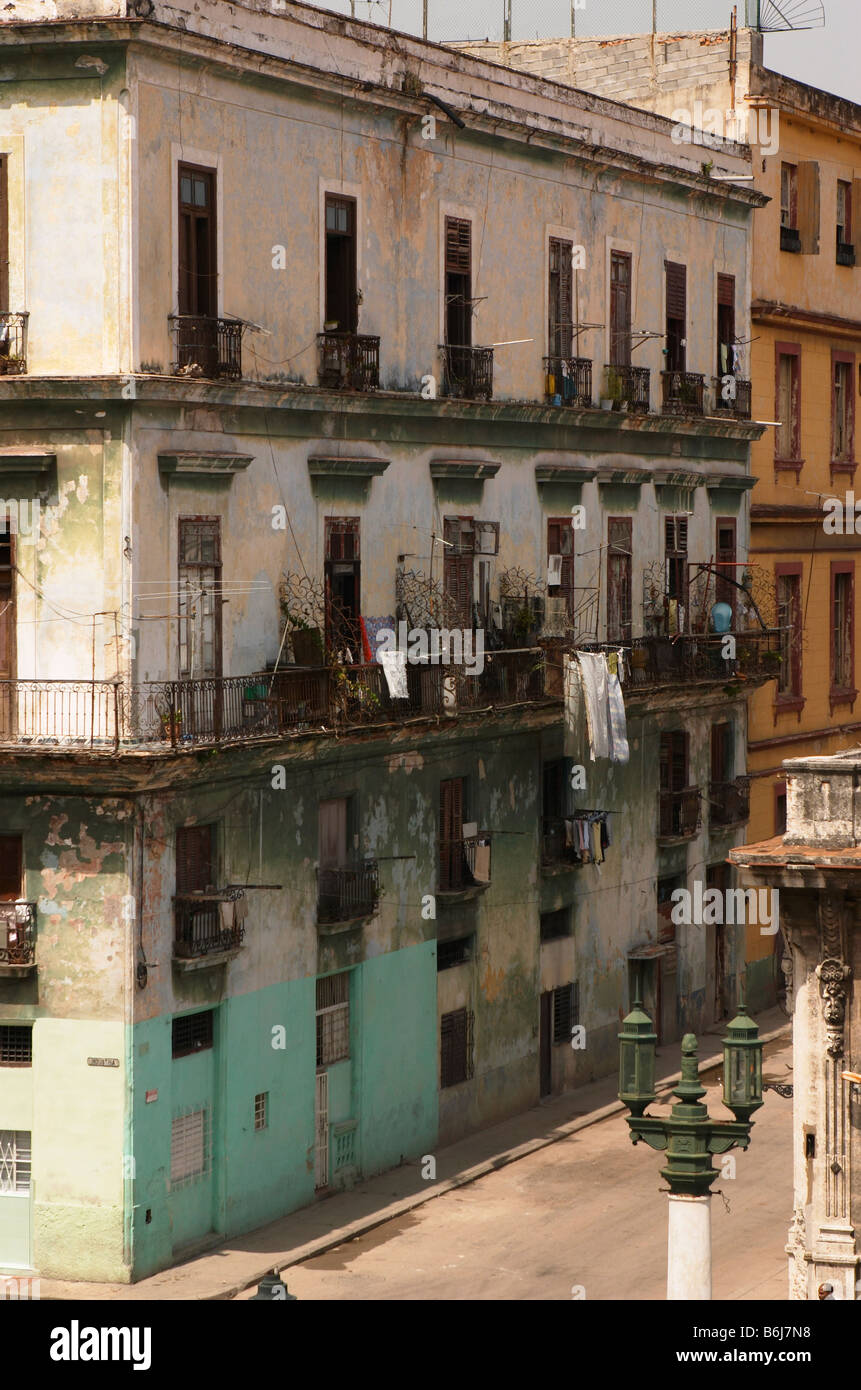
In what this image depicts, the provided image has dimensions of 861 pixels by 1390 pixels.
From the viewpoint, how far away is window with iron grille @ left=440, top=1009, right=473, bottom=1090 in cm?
3462

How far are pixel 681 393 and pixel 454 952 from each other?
11.9 meters

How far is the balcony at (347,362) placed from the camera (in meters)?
31.2

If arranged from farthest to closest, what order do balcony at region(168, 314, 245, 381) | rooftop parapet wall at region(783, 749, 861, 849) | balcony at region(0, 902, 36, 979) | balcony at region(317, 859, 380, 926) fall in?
balcony at region(317, 859, 380, 926), balcony at region(168, 314, 245, 381), balcony at region(0, 902, 36, 979), rooftop parapet wall at region(783, 749, 861, 849)

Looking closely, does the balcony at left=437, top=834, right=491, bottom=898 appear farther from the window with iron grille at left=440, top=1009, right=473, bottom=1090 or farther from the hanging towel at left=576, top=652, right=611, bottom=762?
the hanging towel at left=576, top=652, right=611, bottom=762

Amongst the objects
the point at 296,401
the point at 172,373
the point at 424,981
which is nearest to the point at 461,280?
the point at 296,401

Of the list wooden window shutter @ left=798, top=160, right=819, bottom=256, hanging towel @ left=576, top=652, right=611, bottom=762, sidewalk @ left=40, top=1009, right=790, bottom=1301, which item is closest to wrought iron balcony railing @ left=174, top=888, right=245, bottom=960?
sidewalk @ left=40, top=1009, right=790, bottom=1301

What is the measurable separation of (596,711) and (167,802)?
30.9 ft

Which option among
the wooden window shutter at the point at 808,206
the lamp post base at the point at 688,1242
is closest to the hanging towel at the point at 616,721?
the wooden window shutter at the point at 808,206

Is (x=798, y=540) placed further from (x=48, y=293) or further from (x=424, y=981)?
(x=48, y=293)

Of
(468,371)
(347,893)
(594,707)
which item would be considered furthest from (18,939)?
(468,371)

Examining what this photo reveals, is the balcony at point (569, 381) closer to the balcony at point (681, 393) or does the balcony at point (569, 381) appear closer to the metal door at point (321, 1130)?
the balcony at point (681, 393)

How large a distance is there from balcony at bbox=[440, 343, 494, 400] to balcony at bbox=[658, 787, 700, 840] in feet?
31.8

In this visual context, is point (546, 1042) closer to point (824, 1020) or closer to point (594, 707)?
point (594, 707)

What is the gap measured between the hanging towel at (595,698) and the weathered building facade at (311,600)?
2.49 ft
